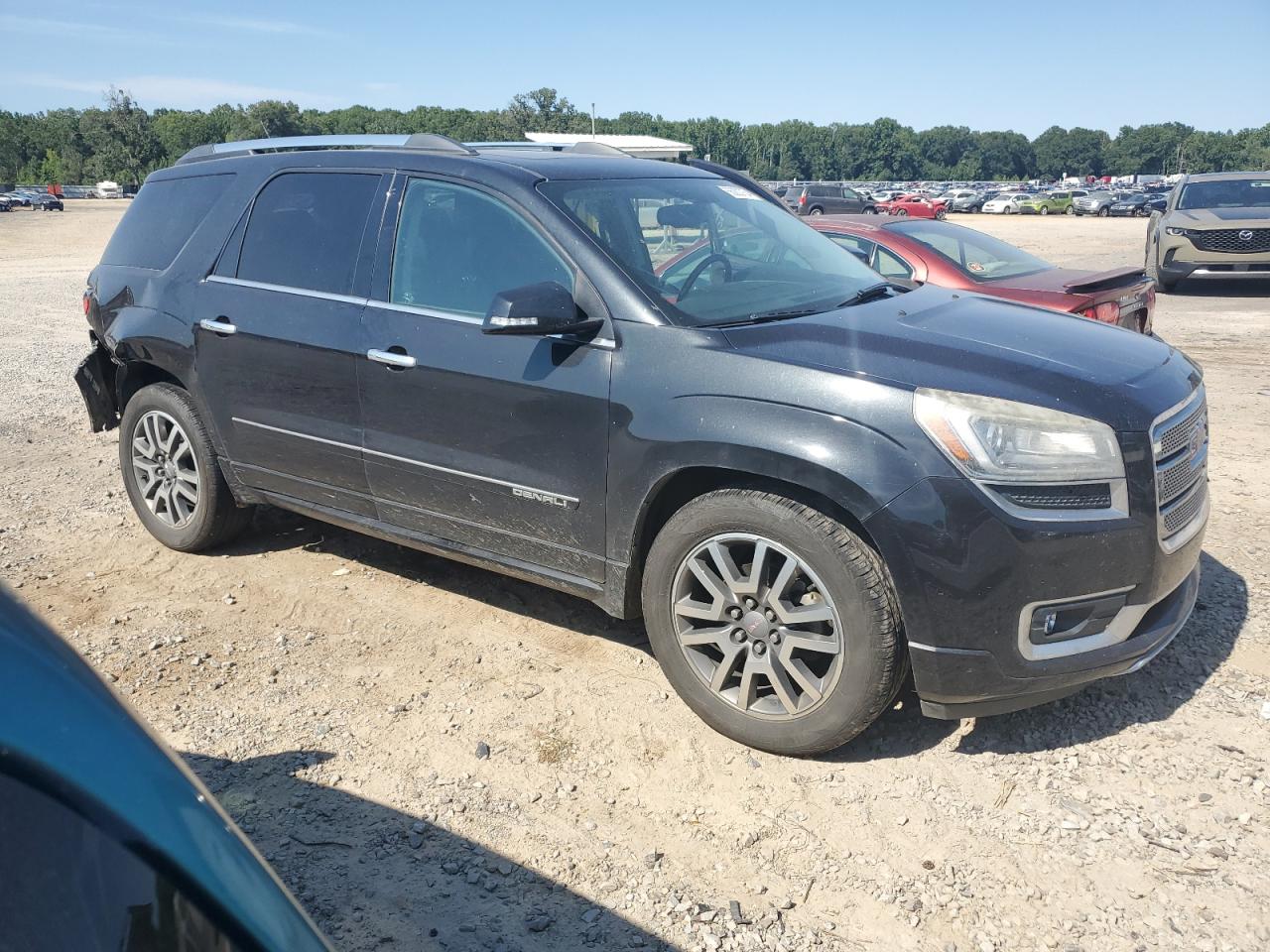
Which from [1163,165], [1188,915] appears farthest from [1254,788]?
[1163,165]

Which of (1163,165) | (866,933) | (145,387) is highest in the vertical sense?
(1163,165)

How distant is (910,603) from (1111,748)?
38.2 inches

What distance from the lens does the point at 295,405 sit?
4.41 metres

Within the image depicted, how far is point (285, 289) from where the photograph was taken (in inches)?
175

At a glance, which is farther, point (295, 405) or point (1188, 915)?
point (295, 405)

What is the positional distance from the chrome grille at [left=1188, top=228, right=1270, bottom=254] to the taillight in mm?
9491

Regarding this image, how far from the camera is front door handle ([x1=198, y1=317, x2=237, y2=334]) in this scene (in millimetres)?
4592

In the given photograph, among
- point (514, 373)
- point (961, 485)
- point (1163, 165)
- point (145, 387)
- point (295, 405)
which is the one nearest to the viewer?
point (961, 485)

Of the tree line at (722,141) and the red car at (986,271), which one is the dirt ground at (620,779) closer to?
the red car at (986,271)

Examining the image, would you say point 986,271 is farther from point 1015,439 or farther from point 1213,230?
point 1213,230

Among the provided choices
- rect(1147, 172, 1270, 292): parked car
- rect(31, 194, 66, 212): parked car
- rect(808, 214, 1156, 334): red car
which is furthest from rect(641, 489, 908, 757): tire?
rect(31, 194, 66, 212): parked car

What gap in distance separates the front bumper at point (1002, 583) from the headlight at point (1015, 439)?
0.08m

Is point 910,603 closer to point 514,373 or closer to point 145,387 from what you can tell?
point 514,373

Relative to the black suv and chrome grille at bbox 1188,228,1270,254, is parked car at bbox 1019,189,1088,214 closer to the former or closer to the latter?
chrome grille at bbox 1188,228,1270,254
